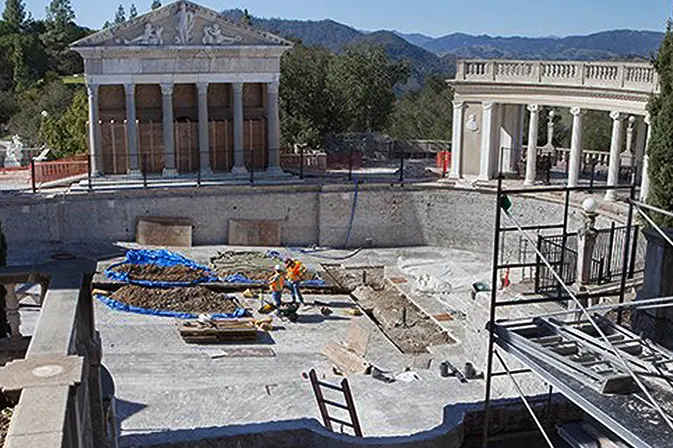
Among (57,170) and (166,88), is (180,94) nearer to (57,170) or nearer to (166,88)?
(166,88)

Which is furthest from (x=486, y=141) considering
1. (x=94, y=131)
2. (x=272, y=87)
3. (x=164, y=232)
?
(x=94, y=131)

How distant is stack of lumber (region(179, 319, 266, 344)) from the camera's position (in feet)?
57.3

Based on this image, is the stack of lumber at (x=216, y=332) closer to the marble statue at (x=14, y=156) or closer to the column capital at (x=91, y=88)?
the column capital at (x=91, y=88)

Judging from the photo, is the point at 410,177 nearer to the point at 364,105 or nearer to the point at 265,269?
the point at 265,269

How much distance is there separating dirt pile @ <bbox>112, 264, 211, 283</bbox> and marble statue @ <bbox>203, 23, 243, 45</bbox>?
8.99 meters

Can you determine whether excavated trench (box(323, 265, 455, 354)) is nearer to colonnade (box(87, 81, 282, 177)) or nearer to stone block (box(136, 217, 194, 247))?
A: stone block (box(136, 217, 194, 247))

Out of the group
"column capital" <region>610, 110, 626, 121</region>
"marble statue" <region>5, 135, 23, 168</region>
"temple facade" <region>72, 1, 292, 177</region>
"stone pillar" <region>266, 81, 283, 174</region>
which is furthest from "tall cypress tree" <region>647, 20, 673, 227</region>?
"marble statue" <region>5, 135, 23, 168</region>

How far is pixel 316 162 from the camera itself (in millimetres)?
30500

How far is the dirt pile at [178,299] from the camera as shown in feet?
64.0

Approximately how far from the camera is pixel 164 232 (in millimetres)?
25219

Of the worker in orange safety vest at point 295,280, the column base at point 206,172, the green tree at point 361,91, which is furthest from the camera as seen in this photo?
the green tree at point 361,91

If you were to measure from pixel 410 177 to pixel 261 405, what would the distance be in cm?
1702

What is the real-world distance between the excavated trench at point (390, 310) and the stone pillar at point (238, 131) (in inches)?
243

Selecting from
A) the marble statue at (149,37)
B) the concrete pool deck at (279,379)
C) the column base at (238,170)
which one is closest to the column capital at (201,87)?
the marble statue at (149,37)
